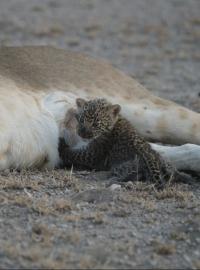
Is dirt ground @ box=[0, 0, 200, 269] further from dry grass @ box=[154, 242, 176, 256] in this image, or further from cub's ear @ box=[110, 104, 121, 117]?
cub's ear @ box=[110, 104, 121, 117]

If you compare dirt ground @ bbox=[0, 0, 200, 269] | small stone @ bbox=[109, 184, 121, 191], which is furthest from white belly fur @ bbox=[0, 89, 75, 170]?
small stone @ bbox=[109, 184, 121, 191]

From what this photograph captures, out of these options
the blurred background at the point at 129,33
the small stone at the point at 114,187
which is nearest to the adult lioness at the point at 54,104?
the small stone at the point at 114,187

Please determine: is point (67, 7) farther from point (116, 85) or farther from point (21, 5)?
point (116, 85)

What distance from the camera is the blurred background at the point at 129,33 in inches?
425

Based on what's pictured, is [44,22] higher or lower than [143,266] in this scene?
higher

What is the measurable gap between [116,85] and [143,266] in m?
3.18

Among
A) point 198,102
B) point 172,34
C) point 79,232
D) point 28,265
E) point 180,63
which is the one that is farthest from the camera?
point 172,34

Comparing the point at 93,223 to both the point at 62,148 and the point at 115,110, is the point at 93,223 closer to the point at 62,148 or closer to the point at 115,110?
the point at 115,110

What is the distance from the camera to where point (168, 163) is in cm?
553

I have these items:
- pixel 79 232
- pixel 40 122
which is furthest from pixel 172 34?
pixel 79 232

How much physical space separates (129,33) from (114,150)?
27.1ft

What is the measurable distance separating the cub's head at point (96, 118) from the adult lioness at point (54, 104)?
480 mm

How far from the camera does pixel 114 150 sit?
5629 millimetres

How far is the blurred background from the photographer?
1080 centimetres
